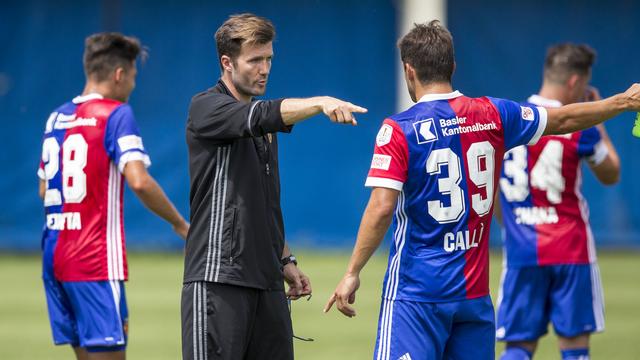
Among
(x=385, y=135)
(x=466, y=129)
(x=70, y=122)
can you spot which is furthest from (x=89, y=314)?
(x=466, y=129)

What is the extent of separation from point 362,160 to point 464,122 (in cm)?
1287

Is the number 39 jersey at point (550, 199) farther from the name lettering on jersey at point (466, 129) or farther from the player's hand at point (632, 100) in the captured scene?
the name lettering on jersey at point (466, 129)

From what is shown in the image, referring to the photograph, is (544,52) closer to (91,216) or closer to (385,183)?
(91,216)

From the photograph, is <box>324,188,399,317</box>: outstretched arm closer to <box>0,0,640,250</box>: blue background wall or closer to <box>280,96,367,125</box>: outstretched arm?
<box>280,96,367,125</box>: outstretched arm

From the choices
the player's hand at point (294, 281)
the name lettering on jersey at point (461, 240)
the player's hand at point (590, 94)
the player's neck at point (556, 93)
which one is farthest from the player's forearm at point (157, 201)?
the player's hand at point (590, 94)

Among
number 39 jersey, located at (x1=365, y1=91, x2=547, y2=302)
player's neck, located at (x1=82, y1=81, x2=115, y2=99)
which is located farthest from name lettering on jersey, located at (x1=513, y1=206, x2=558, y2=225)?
player's neck, located at (x1=82, y1=81, x2=115, y2=99)

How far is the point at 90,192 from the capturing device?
21.9 ft

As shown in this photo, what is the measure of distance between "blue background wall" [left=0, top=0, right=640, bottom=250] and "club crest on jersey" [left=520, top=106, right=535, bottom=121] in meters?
12.5

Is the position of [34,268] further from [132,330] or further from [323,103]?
[323,103]

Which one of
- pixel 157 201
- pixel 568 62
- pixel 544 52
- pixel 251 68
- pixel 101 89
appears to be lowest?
pixel 157 201

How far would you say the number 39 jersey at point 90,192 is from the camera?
6629 millimetres

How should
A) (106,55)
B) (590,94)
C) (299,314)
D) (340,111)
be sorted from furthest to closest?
(299,314) < (590,94) < (106,55) < (340,111)

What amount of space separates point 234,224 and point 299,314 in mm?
6463

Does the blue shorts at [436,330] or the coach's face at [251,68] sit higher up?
the coach's face at [251,68]
